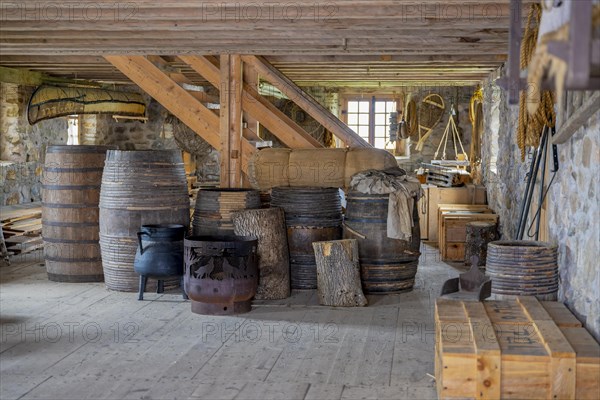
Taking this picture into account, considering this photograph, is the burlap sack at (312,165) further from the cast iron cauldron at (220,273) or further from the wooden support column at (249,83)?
the cast iron cauldron at (220,273)

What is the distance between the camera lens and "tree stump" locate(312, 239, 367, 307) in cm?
646

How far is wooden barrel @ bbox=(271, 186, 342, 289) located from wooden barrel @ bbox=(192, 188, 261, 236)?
35cm

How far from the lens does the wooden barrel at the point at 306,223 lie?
698 centimetres

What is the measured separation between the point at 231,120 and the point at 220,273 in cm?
262

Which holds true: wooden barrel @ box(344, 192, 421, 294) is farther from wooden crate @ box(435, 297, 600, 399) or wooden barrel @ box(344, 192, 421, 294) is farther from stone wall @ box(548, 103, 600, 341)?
wooden crate @ box(435, 297, 600, 399)

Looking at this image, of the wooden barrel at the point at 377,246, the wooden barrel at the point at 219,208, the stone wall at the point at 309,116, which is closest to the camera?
the wooden barrel at the point at 219,208

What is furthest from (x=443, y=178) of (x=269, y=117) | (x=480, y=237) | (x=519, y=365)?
(x=519, y=365)

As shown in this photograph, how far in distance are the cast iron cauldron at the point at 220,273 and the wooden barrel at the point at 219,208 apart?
0.57m

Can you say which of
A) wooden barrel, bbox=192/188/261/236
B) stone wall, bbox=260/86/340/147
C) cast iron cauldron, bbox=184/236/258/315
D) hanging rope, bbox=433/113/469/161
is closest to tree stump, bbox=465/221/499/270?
wooden barrel, bbox=192/188/261/236

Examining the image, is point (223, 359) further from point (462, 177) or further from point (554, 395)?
point (462, 177)

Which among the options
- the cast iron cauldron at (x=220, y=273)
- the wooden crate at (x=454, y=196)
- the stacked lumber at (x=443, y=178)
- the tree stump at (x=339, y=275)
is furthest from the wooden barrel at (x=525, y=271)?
the stacked lumber at (x=443, y=178)

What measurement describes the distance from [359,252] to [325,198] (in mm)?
586

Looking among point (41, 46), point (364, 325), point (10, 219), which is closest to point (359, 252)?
point (364, 325)

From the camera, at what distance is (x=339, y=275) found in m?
6.51
